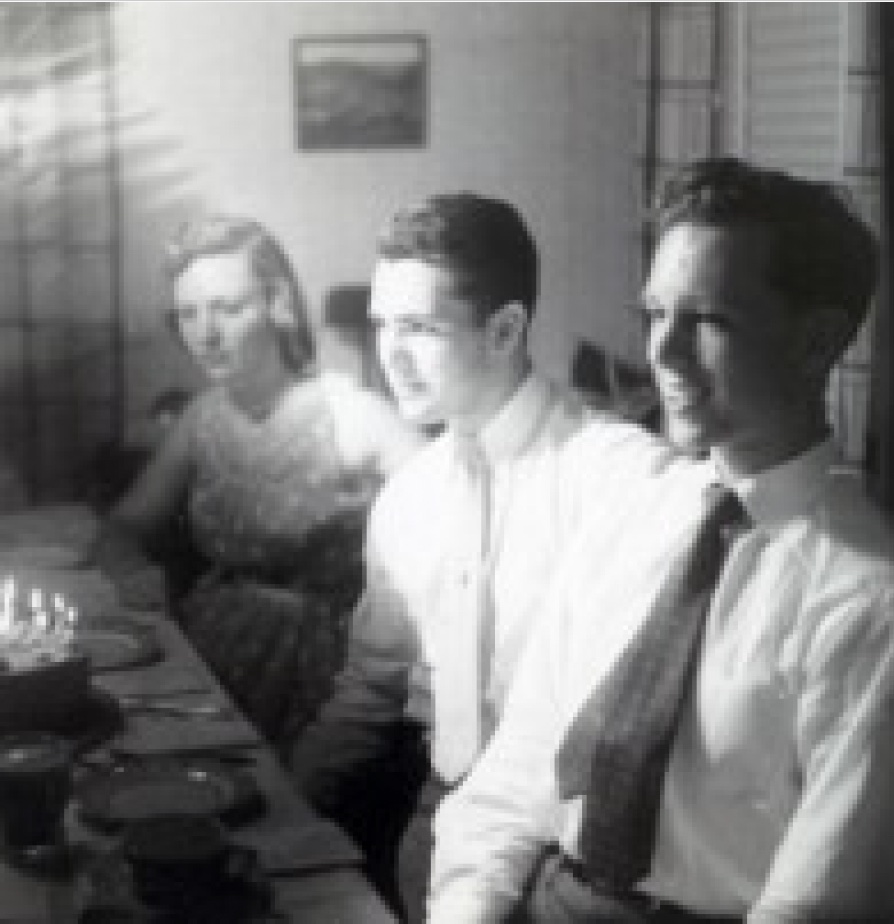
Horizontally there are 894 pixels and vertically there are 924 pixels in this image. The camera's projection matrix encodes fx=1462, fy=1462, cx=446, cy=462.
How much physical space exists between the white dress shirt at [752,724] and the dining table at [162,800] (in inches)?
4.4

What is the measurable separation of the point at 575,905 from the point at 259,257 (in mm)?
876

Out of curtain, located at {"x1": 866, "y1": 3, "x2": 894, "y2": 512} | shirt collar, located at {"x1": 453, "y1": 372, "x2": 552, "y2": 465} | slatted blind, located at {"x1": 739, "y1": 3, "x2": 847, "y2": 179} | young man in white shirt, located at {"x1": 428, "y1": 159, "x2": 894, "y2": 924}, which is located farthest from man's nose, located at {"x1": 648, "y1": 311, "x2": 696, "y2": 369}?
slatted blind, located at {"x1": 739, "y1": 3, "x2": 847, "y2": 179}

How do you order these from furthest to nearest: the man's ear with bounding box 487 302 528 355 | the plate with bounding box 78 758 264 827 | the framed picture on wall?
the framed picture on wall → the man's ear with bounding box 487 302 528 355 → the plate with bounding box 78 758 264 827

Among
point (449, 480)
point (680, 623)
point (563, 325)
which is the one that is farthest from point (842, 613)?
point (563, 325)

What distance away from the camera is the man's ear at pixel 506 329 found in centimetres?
114

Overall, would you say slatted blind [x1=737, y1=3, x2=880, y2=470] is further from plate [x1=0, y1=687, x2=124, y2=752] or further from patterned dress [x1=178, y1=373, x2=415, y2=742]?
plate [x1=0, y1=687, x2=124, y2=752]

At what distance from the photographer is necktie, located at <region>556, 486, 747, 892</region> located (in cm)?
83

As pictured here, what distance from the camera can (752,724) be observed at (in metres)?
0.80

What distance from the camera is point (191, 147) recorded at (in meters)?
1.53

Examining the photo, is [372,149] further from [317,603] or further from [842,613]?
[842,613]

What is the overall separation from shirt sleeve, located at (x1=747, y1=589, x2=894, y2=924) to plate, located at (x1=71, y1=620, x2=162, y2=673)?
25.8 inches

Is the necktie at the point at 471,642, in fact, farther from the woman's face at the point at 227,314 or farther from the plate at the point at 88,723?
the woman's face at the point at 227,314

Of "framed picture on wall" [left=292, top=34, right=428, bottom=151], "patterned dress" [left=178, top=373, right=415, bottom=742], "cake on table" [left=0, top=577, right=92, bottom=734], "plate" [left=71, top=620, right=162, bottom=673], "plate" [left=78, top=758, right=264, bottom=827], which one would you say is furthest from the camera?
"patterned dress" [left=178, top=373, right=415, bottom=742]

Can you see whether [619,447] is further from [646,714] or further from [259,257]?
[259,257]
